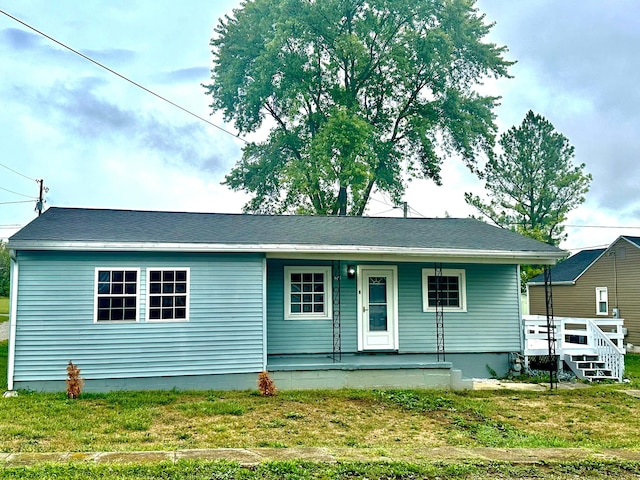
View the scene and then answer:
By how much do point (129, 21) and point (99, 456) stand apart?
14928 mm

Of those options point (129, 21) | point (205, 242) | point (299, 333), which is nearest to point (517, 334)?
point (299, 333)

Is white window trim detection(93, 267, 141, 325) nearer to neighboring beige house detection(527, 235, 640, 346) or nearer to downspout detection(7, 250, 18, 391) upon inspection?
downspout detection(7, 250, 18, 391)

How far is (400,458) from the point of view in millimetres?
5543

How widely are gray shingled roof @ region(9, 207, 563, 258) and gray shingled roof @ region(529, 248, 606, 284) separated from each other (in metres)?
12.9

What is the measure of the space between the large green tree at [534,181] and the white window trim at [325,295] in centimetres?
2134

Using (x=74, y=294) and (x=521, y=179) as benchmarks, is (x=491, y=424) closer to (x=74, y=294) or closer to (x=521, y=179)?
(x=74, y=294)

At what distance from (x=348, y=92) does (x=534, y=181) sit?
12108 millimetres

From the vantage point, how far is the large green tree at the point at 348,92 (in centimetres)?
2470

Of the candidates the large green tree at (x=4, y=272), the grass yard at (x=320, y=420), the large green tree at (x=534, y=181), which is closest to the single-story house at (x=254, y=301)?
the grass yard at (x=320, y=420)

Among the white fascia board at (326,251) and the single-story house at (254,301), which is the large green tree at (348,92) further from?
the white fascia board at (326,251)

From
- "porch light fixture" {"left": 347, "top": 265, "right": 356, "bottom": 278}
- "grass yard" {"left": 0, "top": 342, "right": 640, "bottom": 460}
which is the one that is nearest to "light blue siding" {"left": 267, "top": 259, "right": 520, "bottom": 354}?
"porch light fixture" {"left": 347, "top": 265, "right": 356, "bottom": 278}

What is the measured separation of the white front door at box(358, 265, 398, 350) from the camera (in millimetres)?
12484

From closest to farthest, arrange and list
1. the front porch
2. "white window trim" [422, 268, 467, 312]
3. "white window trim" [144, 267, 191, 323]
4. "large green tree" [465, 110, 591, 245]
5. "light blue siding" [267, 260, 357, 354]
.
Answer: "white window trim" [144, 267, 191, 323], the front porch, "light blue siding" [267, 260, 357, 354], "white window trim" [422, 268, 467, 312], "large green tree" [465, 110, 591, 245]

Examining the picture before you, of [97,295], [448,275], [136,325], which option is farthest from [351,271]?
[97,295]
